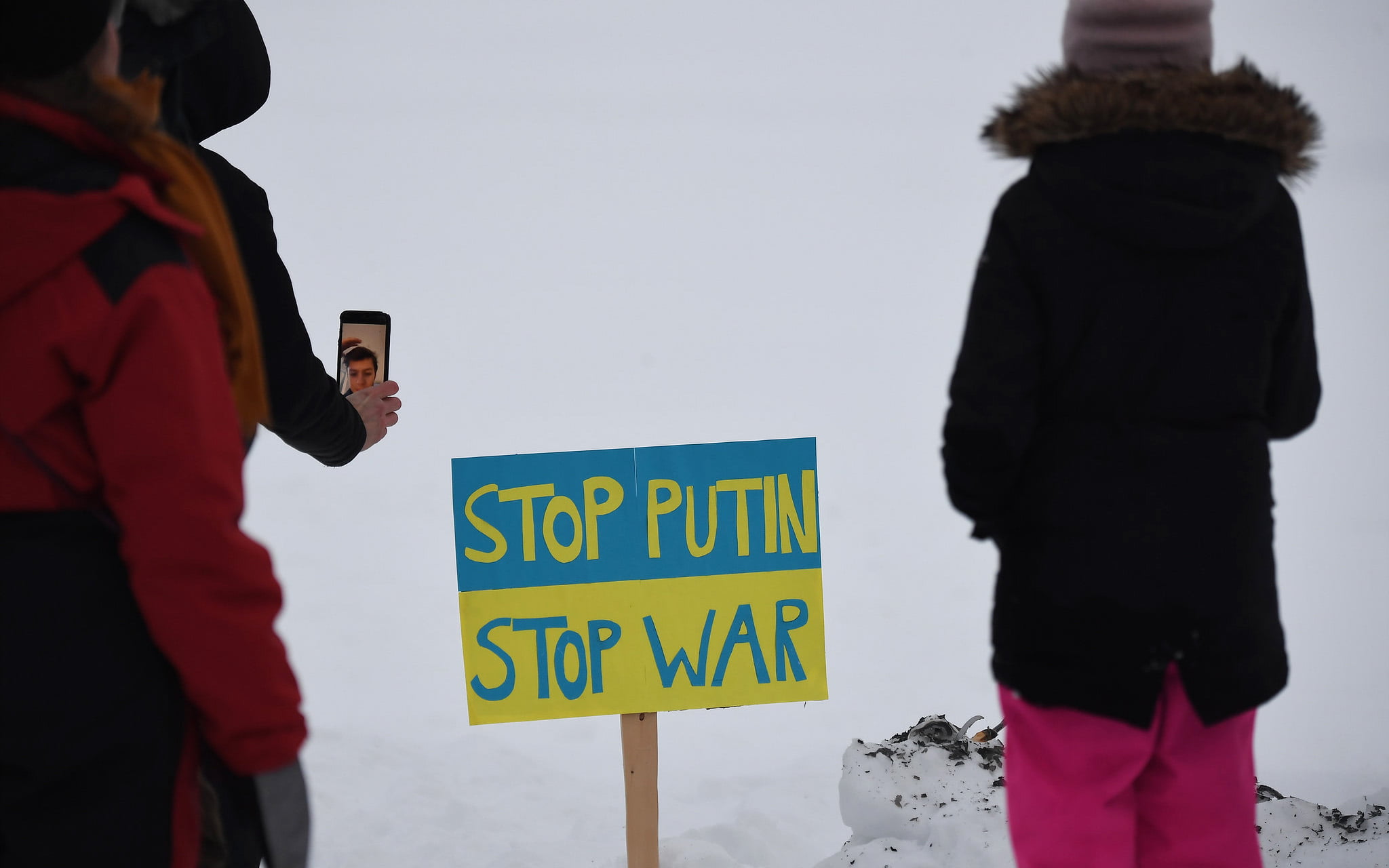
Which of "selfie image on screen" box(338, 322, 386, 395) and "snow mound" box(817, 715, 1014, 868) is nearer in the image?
"selfie image on screen" box(338, 322, 386, 395)

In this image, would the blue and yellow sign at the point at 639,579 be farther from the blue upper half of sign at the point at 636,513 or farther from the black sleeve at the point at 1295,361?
the black sleeve at the point at 1295,361

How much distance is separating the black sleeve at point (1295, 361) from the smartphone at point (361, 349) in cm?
126

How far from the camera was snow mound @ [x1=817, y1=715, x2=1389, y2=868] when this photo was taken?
1.86 m

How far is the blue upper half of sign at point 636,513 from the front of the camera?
1947 mm

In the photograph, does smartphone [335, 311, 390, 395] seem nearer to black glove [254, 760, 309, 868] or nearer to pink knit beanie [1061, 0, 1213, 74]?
black glove [254, 760, 309, 868]

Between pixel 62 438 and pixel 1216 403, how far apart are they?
3.63ft

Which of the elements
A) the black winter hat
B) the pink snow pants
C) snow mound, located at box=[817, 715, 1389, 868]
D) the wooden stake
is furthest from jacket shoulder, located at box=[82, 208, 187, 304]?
snow mound, located at box=[817, 715, 1389, 868]

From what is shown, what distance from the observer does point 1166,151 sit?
1180 mm

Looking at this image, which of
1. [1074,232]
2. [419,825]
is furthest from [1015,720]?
[419,825]

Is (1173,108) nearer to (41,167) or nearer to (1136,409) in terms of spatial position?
(1136,409)

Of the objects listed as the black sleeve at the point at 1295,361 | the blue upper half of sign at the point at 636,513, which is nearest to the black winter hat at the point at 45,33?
the blue upper half of sign at the point at 636,513

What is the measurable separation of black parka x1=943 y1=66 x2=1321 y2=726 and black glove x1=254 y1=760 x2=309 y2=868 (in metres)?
0.72

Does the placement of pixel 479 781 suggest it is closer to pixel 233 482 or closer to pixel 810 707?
pixel 810 707

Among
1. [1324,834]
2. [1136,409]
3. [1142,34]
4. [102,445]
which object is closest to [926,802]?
[1324,834]
